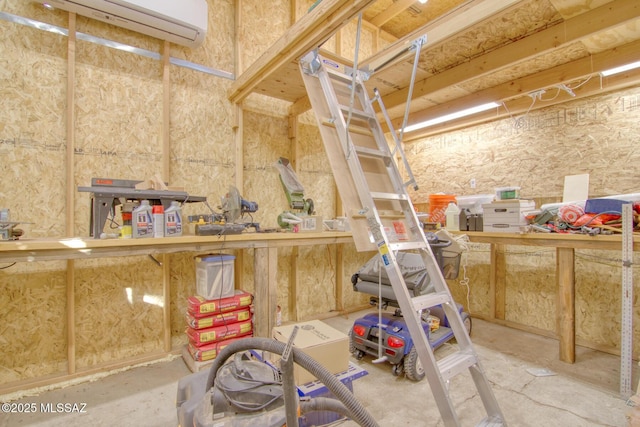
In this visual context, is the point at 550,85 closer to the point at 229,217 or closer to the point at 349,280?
the point at 349,280

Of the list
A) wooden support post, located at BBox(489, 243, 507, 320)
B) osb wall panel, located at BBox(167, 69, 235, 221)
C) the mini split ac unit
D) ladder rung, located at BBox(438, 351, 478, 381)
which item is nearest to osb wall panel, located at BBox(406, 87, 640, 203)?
wooden support post, located at BBox(489, 243, 507, 320)

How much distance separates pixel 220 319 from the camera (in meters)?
2.59

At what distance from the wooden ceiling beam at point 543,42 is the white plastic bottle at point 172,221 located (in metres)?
2.77

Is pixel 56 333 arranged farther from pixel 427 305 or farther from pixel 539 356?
pixel 539 356

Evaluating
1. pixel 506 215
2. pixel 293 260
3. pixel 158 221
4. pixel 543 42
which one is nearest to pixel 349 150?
pixel 158 221

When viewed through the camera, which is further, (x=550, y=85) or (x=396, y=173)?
(x=550, y=85)

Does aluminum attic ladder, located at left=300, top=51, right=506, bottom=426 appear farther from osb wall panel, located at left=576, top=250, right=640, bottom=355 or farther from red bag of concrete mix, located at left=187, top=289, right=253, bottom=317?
osb wall panel, located at left=576, top=250, right=640, bottom=355

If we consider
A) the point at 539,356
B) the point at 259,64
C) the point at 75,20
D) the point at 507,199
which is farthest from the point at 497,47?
the point at 75,20

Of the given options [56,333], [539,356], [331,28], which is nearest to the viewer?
[331,28]

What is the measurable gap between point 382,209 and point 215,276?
1.56 metres

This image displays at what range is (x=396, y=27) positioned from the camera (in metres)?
4.67

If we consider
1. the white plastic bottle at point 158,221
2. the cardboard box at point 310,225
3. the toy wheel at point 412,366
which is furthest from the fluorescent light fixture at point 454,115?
the white plastic bottle at point 158,221

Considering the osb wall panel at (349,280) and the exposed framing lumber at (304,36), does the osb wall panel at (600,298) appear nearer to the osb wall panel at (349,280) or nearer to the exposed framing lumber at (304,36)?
the osb wall panel at (349,280)

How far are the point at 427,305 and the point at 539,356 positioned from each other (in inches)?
78.2
